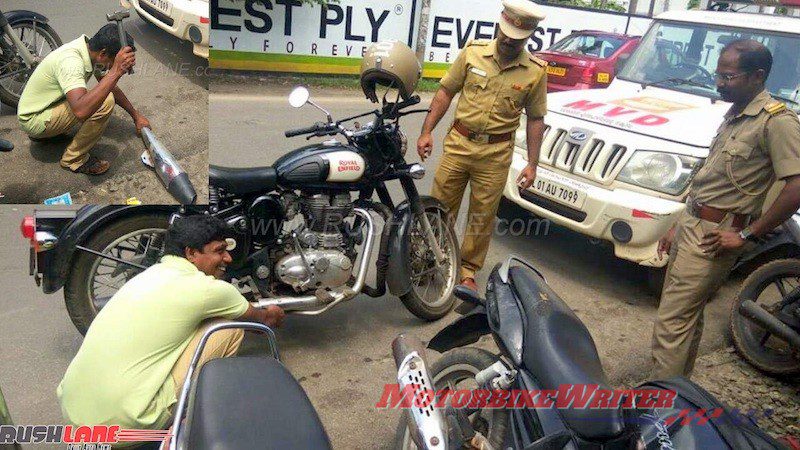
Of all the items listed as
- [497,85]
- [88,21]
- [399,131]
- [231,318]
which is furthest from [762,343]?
→ [88,21]

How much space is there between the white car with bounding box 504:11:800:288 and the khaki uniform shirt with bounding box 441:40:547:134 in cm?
65

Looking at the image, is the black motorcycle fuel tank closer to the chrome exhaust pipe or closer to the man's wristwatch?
the chrome exhaust pipe

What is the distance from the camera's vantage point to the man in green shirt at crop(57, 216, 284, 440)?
1988mm

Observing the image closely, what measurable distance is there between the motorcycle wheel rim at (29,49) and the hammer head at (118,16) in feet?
0.46

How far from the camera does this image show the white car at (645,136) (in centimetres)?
369

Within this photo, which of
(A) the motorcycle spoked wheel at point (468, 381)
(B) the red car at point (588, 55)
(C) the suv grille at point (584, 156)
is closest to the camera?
(A) the motorcycle spoked wheel at point (468, 381)

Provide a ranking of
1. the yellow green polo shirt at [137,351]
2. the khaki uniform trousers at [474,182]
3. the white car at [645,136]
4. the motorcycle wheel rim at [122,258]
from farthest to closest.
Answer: the white car at [645,136], the khaki uniform trousers at [474,182], the motorcycle wheel rim at [122,258], the yellow green polo shirt at [137,351]

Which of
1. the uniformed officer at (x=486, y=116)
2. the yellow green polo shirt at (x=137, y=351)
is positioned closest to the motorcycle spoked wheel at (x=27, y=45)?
the yellow green polo shirt at (x=137, y=351)

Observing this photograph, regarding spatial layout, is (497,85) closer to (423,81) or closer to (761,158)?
(423,81)

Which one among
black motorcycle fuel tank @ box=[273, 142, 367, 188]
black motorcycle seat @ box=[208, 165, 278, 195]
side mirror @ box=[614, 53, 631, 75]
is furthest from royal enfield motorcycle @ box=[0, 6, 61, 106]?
side mirror @ box=[614, 53, 631, 75]

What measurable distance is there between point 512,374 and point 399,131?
1520 millimetres

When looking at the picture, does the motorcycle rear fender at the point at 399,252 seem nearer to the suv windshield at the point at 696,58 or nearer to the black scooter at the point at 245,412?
the black scooter at the point at 245,412

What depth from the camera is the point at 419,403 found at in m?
1.80

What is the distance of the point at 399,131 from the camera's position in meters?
3.20
